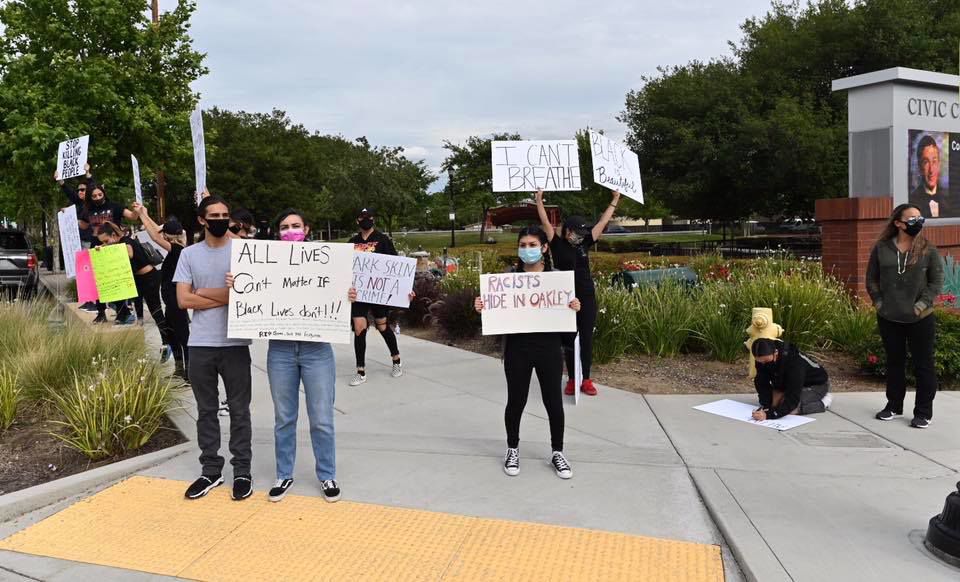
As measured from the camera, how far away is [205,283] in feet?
14.9

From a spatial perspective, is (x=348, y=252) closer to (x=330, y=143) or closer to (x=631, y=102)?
(x=631, y=102)

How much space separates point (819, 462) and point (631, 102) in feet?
92.6

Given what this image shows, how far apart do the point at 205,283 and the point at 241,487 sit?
4.38 feet

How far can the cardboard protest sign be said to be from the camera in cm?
835

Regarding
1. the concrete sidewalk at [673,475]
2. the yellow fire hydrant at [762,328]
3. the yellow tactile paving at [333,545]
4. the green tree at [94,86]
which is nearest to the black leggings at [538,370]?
the concrete sidewalk at [673,475]

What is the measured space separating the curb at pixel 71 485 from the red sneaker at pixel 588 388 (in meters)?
3.64

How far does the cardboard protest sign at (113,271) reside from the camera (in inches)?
329

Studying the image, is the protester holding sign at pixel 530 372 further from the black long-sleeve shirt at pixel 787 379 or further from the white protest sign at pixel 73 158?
the white protest sign at pixel 73 158

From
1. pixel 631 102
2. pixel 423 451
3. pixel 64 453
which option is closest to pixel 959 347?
pixel 423 451

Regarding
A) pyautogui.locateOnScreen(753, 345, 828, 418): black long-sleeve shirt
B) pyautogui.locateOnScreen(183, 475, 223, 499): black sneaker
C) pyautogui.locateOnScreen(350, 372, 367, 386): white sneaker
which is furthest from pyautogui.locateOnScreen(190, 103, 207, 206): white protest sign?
pyautogui.locateOnScreen(753, 345, 828, 418): black long-sleeve shirt

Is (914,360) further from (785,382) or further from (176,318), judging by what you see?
(176,318)

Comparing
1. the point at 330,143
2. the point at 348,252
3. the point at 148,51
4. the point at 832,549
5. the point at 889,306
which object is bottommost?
the point at 832,549

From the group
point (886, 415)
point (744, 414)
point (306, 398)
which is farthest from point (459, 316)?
point (306, 398)

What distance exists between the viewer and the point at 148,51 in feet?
59.1
